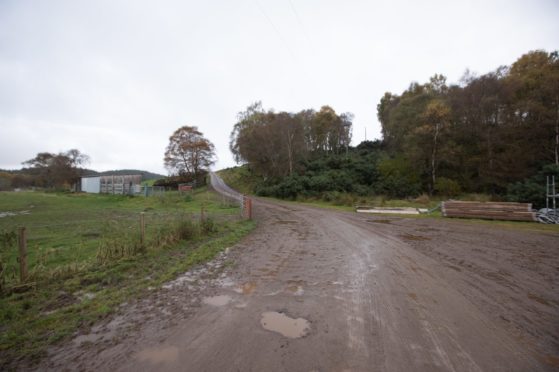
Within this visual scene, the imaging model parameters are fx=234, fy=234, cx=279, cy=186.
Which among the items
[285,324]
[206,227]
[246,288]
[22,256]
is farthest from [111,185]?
[285,324]

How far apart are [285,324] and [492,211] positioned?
608 inches

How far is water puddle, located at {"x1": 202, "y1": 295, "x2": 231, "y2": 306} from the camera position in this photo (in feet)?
13.3

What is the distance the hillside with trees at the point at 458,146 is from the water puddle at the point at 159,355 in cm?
2137

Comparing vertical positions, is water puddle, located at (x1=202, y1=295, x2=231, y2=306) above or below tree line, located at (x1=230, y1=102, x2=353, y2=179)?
below

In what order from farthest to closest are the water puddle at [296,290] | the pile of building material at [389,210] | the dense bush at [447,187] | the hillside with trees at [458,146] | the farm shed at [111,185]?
the farm shed at [111,185] < the dense bush at [447,187] < the hillside with trees at [458,146] < the pile of building material at [389,210] < the water puddle at [296,290]

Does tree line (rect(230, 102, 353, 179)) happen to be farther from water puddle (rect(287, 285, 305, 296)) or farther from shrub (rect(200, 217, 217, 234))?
water puddle (rect(287, 285, 305, 296))

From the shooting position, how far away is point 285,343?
295 cm

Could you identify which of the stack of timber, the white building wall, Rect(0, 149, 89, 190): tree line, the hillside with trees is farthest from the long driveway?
Rect(0, 149, 89, 190): tree line

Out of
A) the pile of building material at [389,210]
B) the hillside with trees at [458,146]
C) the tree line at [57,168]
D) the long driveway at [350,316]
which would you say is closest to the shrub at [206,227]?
the long driveway at [350,316]

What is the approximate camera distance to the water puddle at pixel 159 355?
2652 millimetres

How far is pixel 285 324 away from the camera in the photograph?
3.39 m

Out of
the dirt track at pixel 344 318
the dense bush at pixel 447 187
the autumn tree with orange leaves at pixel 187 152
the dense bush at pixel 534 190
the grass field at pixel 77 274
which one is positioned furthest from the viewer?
the autumn tree with orange leaves at pixel 187 152

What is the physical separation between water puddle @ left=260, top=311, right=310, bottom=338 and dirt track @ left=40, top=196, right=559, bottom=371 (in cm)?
2

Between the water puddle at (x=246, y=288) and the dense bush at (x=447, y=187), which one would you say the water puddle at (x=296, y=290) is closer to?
the water puddle at (x=246, y=288)
